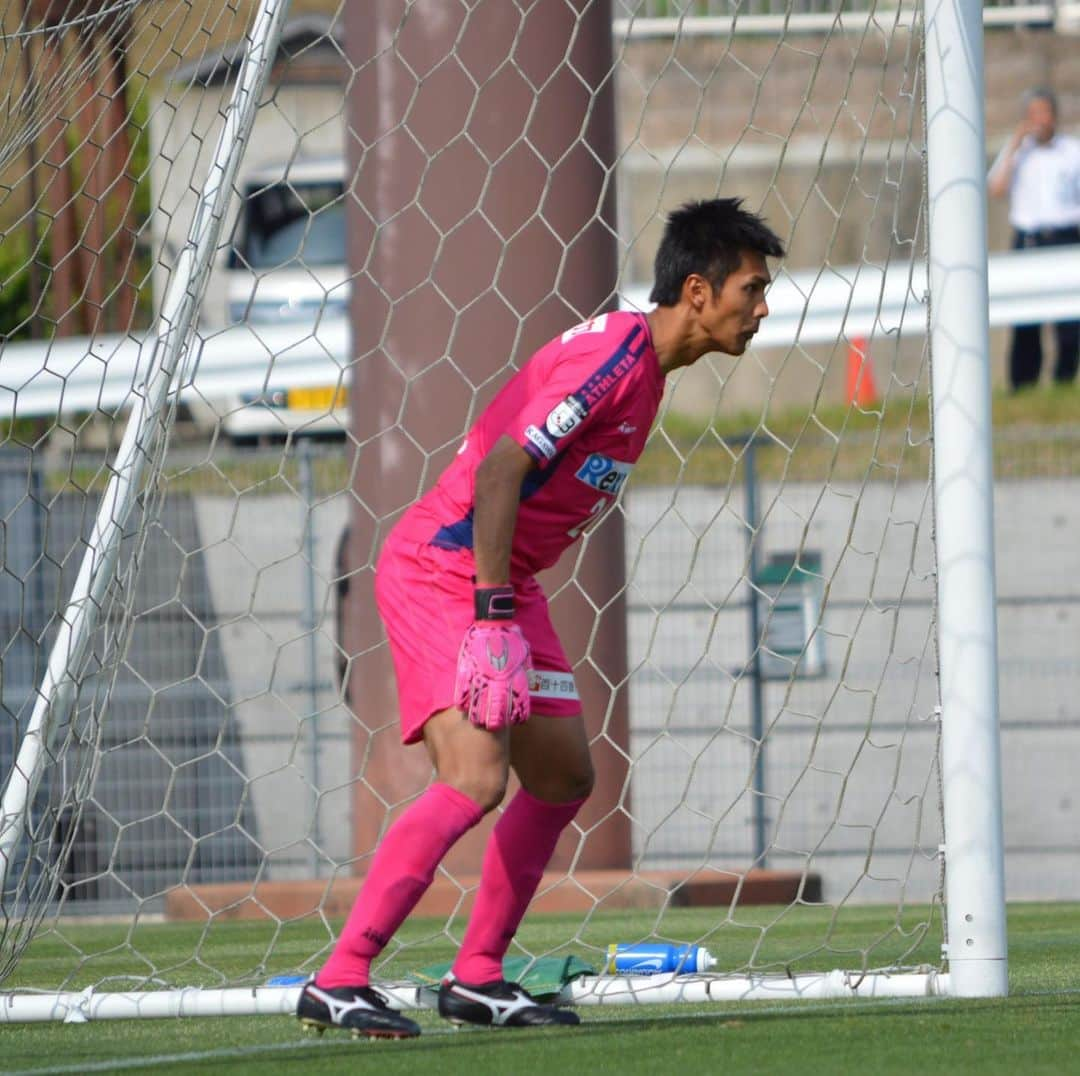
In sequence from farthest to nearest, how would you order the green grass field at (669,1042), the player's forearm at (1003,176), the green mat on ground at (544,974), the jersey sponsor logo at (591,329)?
the player's forearm at (1003,176), the green mat on ground at (544,974), the jersey sponsor logo at (591,329), the green grass field at (669,1042)

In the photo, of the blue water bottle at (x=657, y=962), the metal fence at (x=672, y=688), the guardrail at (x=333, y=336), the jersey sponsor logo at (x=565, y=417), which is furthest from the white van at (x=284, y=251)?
the jersey sponsor logo at (x=565, y=417)

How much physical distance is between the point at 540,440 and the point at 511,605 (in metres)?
0.30

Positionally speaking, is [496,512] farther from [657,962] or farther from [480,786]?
[657,962]

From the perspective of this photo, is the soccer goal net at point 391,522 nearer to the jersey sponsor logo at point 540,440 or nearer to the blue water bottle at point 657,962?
the blue water bottle at point 657,962

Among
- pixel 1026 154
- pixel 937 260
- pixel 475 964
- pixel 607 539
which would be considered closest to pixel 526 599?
pixel 475 964

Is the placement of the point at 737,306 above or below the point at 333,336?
below

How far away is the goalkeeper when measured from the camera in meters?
3.95

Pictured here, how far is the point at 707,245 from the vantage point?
4180 millimetres

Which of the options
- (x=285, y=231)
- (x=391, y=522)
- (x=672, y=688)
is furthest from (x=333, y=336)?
(x=285, y=231)

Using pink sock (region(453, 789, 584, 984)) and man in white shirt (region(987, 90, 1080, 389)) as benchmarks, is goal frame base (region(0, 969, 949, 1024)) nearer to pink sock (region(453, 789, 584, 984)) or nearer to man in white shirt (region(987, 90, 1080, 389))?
pink sock (region(453, 789, 584, 984))

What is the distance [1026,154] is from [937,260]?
9.92 meters

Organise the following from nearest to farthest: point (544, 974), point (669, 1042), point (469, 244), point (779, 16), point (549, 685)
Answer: point (669, 1042)
point (549, 685)
point (544, 974)
point (469, 244)
point (779, 16)

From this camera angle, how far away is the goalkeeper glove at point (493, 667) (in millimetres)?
3889

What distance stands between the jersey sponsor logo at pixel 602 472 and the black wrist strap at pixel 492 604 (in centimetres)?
33
